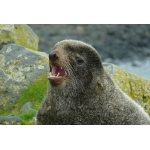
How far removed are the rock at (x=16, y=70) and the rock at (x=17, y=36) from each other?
0.55 m

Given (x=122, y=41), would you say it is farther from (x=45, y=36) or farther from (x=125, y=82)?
(x=125, y=82)

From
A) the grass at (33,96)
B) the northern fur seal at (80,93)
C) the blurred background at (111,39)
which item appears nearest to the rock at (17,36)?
the grass at (33,96)

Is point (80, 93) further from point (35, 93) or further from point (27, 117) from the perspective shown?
point (35, 93)

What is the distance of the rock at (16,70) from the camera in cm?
1645

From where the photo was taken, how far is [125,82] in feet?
56.1

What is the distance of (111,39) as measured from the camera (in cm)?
3466

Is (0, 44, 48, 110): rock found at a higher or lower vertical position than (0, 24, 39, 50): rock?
lower

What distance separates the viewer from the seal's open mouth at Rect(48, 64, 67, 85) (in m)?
12.5

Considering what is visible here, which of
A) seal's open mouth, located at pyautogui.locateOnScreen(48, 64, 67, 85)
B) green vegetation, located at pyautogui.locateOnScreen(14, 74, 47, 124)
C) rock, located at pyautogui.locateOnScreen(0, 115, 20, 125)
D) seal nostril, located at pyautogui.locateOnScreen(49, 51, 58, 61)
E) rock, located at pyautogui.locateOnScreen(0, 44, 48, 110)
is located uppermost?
seal nostril, located at pyautogui.locateOnScreen(49, 51, 58, 61)

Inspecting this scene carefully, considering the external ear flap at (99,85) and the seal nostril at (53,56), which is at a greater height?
the seal nostril at (53,56)

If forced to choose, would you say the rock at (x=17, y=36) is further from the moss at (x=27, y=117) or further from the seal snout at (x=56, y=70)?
the seal snout at (x=56, y=70)

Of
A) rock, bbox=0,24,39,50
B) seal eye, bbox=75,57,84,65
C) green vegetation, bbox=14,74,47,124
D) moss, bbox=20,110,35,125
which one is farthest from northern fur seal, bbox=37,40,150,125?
rock, bbox=0,24,39,50

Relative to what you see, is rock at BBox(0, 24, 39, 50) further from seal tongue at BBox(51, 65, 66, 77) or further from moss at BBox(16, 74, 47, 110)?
seal tongue at BBox(51, 65, 66, 77)

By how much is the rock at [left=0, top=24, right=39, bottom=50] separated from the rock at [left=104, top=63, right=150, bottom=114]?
9.53 ft
